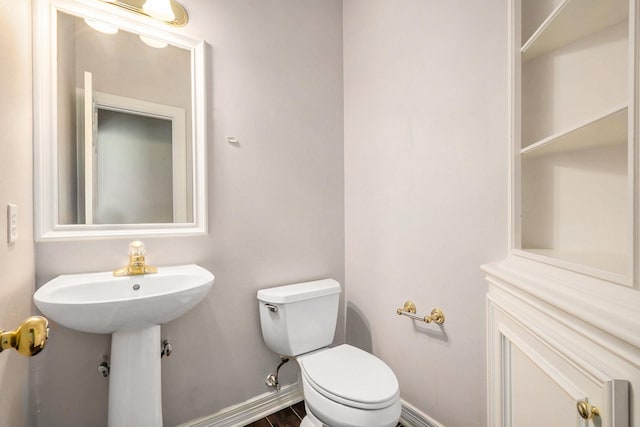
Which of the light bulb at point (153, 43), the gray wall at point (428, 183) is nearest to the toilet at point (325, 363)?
the gray wall at point (428, 183)

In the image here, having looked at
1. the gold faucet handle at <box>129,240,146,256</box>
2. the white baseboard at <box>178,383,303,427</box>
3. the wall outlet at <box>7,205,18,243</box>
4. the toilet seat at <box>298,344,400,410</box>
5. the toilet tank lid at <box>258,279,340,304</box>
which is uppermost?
the wall outlet at <box>7,205,18,243</box>

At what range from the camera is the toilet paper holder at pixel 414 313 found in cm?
122

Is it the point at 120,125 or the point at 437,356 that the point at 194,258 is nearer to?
the point at 120,125

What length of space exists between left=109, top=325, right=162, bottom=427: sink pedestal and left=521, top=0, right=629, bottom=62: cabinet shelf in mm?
1606

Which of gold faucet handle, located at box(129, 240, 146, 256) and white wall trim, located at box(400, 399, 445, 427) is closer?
gold faucet handle, located at box(129, 240, 146, 256)

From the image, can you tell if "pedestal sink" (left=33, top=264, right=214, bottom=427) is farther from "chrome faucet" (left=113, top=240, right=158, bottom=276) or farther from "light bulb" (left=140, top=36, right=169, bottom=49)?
"light bulb" (left=140, top=36, right=169, bottom=49)

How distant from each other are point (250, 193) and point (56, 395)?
107 centimetres

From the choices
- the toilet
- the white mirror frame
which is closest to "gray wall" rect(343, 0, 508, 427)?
the toilet

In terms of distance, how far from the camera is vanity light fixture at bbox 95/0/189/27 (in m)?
1.16

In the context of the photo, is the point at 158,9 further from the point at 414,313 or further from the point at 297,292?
the point at 414,313

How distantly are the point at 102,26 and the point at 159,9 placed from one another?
0.24 metres

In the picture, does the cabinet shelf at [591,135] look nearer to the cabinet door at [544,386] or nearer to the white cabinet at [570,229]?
the white cabinet at [570,229]

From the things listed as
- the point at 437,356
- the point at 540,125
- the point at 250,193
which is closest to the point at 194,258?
the point at 250,193

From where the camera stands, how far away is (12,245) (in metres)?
0.80
